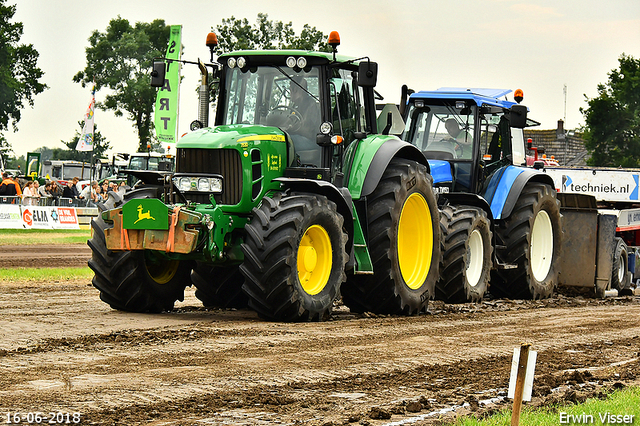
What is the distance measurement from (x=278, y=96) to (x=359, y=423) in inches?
227

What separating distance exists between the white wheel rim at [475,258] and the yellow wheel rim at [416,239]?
1.39m

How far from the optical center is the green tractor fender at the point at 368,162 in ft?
34.1

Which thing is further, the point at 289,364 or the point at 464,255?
the point at 464,255

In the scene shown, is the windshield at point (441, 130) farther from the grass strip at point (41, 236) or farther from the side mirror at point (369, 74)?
the grass strip at point (41, 236)

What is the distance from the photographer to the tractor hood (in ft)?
31.8

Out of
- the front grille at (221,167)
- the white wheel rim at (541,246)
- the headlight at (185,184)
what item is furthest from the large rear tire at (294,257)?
the white wheel rim at (541,246)

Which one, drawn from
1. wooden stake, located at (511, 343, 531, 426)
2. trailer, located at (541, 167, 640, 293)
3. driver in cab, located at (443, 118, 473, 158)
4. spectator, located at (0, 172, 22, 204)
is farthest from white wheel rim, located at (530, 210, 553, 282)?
spectator, located at (0, 172, 22, 204)

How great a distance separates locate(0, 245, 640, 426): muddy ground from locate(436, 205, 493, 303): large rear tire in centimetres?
100

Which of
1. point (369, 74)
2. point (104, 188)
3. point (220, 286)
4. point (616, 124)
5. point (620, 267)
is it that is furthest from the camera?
point (616, 124)

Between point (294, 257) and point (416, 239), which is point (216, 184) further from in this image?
point (416, 239)

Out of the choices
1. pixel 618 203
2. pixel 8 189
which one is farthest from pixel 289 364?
pixel 8 189

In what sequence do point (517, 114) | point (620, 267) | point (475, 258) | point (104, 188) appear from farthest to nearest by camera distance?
point (104, 188)
point (620, 267)
point (517, 114)
point (475, 258)

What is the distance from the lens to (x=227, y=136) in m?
9.76

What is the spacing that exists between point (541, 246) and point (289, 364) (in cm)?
845
